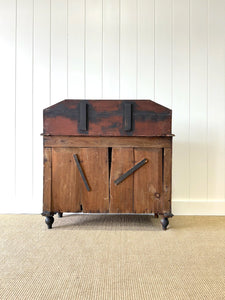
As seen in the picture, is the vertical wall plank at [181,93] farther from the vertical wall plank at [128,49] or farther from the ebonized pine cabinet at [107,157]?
the ebonized pine cabinet at [107,157]

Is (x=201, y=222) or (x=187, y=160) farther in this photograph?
(x=187, y=160)

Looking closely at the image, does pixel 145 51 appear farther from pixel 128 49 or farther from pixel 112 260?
pixel 112 260

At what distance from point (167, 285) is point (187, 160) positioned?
1.48 m

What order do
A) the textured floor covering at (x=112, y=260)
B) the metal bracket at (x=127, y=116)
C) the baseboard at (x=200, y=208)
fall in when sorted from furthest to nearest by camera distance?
1. the baseboard at (x=200, y=208)
2. the metal bracket at (x=127, y=116)
3. the textured floor covering at (x=112, y=260)

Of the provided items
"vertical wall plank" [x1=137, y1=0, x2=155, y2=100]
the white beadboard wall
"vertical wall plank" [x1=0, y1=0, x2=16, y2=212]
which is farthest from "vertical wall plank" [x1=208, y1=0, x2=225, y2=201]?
"vertical wall plank" [x1=0, y1=0, x2=16, y2=212]

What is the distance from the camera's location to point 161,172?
193 centimetres

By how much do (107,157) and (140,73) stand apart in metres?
0.95

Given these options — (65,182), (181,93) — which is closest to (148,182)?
(65,182)

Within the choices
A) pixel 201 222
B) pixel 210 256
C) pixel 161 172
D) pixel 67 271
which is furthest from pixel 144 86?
pixel 67 271

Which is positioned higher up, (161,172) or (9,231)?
(161,172)

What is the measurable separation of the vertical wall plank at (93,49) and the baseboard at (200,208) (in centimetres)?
121

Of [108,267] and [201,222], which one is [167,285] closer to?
[108,267]

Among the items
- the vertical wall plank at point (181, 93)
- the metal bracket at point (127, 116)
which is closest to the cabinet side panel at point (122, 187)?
the metal bracket at point (127, 116)

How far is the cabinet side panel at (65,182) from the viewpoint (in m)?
1.95
